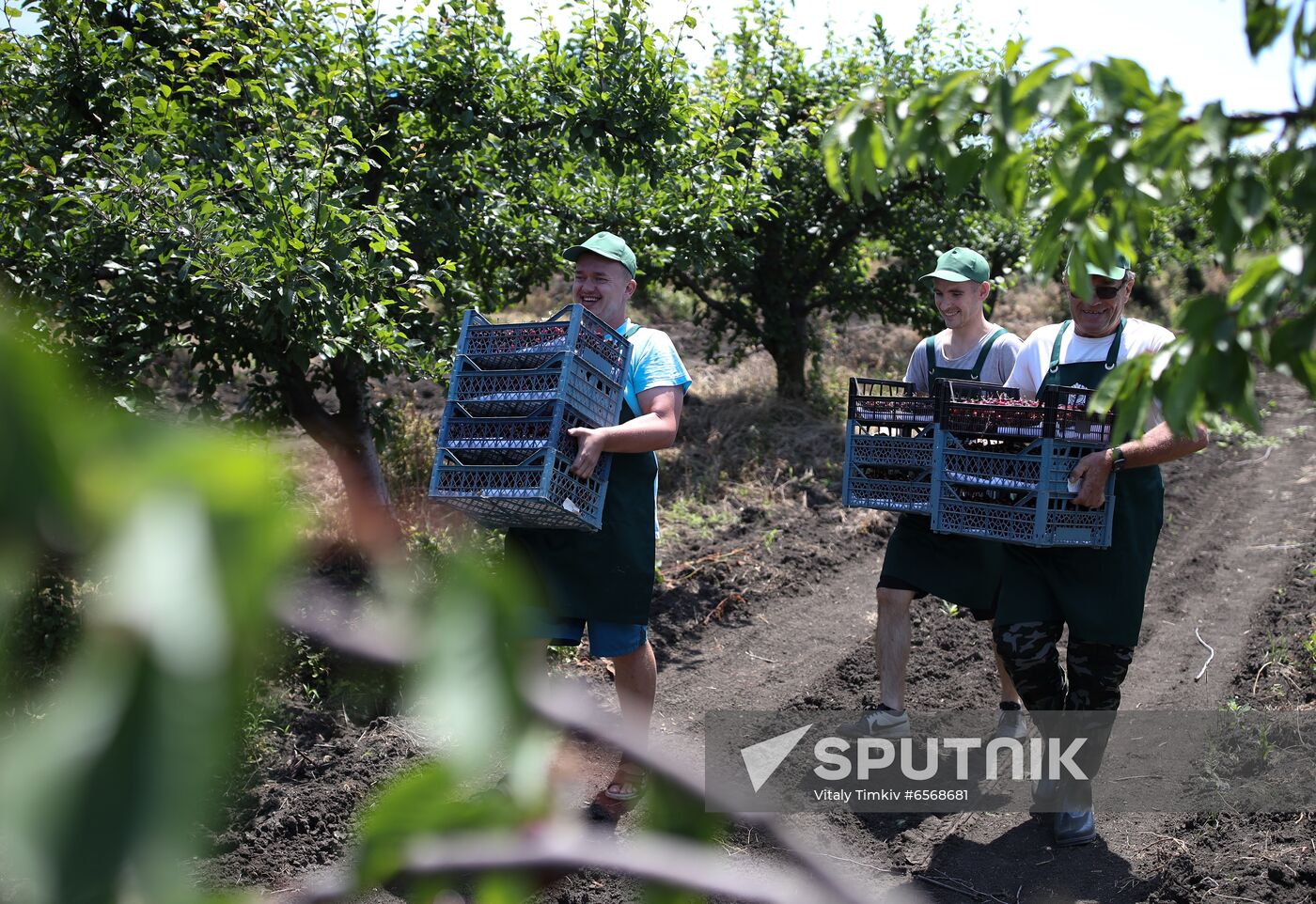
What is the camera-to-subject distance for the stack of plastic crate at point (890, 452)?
184 inches

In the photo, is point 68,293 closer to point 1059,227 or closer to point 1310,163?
point 1059,227

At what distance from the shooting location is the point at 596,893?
13.0 feet

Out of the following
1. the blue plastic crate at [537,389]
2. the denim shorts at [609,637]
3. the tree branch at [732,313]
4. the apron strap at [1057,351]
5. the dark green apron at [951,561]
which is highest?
the tree branch at [732,313]

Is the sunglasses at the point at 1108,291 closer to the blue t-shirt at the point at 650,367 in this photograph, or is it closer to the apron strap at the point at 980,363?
the apron strap at the point at 980,363

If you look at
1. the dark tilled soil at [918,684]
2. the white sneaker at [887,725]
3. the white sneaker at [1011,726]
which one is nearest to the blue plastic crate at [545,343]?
the dark tilled soil at [918,684]

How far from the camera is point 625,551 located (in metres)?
4.21

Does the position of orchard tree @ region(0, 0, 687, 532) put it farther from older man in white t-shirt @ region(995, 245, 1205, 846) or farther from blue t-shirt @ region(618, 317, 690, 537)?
older man in white t-shirt @ region(995, 245, 1205, 846)

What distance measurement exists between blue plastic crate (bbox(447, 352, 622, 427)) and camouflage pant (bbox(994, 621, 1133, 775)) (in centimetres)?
167

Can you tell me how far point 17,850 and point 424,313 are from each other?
5.69 metres

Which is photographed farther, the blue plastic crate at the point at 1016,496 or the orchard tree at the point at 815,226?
the orchard tree at the point at 815,226

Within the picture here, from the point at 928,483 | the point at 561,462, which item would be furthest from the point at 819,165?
the point at 561,462

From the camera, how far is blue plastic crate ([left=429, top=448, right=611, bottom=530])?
387 centimetres

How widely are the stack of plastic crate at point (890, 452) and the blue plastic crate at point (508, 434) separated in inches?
48.4

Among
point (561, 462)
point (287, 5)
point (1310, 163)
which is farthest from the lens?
point (287, 5)
